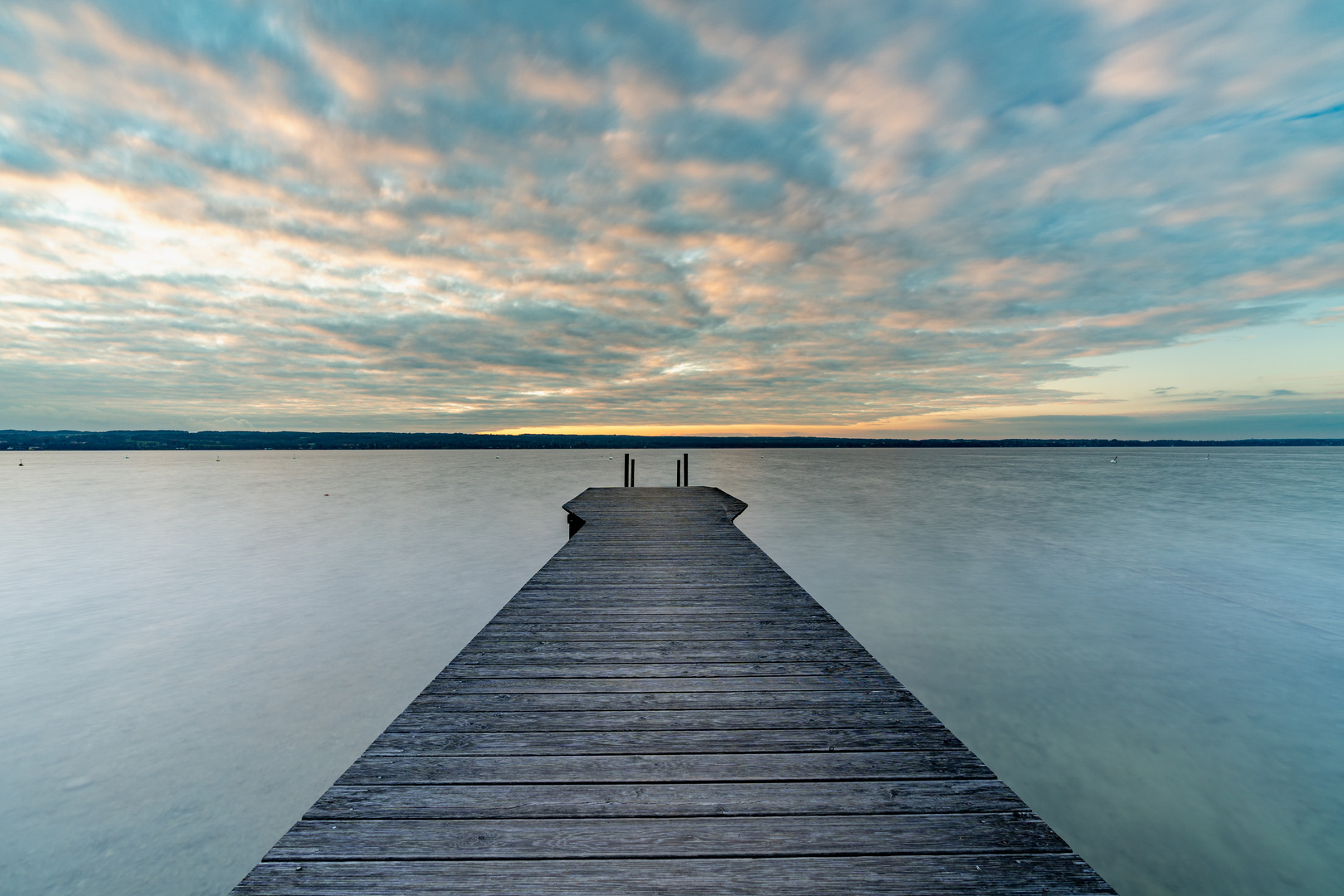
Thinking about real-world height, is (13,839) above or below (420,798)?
below

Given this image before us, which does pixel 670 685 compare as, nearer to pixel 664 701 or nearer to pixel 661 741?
pixel 664 701

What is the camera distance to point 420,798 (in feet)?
9.07

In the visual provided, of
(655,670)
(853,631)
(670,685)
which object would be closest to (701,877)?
(670,685)

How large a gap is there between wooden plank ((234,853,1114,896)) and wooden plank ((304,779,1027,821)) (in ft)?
0.94

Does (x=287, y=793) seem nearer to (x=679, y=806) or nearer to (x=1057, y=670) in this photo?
(x=679, y=806)

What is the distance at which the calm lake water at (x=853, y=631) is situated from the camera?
4.49m

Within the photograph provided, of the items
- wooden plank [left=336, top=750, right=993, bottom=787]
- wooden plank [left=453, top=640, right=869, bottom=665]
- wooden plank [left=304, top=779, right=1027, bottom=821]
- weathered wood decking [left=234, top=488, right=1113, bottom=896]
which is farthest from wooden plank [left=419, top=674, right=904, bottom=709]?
wooden plank [left=304, top=779, right=1027, bottom=821]

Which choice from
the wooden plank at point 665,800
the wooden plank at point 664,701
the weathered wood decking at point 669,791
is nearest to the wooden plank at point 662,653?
the weathered wood decking at point 669,791

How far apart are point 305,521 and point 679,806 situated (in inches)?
947

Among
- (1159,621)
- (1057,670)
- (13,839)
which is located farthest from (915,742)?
(1159,621)

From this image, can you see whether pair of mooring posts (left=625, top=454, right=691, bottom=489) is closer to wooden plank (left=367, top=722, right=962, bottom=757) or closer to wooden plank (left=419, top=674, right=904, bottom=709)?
wooden plank (left=419, top=674, right=904, bottom=709)

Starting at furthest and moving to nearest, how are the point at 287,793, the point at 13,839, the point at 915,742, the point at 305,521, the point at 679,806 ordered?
the point at 305,521, the point at 287,793, the point at 13,839, the point at 915,742, the point at 679,806

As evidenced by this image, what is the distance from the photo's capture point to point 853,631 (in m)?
9.43

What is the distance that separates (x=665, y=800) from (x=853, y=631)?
747 cm
